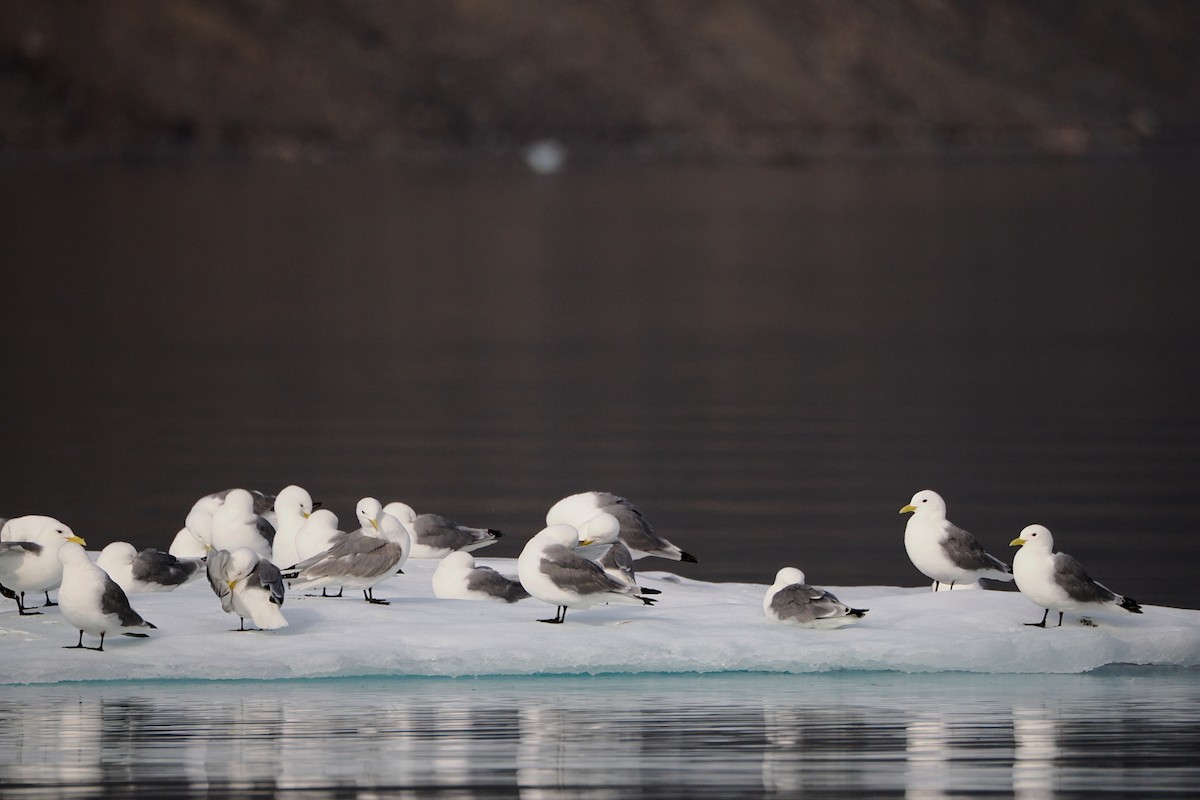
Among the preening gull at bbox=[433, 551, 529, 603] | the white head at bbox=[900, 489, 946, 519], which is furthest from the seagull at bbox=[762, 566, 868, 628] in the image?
the preening gull at bbox=[433, 551, 529, 603]

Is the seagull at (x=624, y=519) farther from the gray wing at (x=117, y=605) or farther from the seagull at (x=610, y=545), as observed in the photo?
the gray wing at (x=117, y=605)

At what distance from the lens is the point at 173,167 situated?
15825 centimetres

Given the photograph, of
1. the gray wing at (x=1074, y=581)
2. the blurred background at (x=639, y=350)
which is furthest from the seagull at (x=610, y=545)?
the blurred background at (x=639, y=350)

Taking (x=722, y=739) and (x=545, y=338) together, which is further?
(x=545, y=338)

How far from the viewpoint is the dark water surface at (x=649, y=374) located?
79.8 ft

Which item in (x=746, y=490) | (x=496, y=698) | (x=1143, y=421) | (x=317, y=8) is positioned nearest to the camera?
(x=496, y=698)

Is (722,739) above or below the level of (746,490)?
below

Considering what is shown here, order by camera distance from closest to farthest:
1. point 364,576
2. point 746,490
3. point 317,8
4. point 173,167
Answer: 1. point 364,576
2. point 746,490
3. point 173,167
4. point 317,8

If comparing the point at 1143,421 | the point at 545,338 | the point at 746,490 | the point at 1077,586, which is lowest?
the point at 1077,586

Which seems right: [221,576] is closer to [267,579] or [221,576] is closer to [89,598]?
[267,579]

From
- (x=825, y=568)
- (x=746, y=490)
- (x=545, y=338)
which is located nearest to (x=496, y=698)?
(x=825, y=568)

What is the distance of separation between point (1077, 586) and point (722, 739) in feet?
9.64

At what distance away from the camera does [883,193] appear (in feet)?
391

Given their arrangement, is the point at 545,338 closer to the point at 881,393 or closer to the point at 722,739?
the point at 881,393
